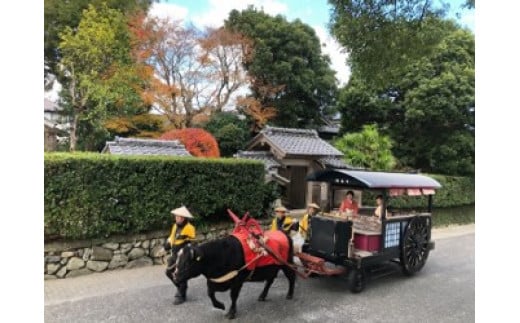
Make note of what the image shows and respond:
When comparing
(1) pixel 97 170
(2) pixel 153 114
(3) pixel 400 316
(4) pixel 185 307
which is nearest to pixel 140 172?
(1) pixel 97 170

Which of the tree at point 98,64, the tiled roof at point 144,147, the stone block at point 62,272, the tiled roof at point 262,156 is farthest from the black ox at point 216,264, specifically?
the tree at point 98,64

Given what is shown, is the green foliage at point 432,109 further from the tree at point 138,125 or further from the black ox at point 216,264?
the black ox at point 216,264

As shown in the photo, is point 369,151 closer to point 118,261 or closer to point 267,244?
point 267,244

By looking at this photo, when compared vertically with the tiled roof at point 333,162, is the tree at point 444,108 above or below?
above

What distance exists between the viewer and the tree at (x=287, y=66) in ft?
60.1

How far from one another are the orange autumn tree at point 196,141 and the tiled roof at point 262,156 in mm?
1168

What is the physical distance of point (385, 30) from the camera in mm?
7426

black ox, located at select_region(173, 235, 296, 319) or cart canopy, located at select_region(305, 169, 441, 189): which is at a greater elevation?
cart canopy, located at select_region(305, 169, 441, 189)

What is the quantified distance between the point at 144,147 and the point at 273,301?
27.9 ft

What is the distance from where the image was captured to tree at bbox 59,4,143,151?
Result: 11492mm

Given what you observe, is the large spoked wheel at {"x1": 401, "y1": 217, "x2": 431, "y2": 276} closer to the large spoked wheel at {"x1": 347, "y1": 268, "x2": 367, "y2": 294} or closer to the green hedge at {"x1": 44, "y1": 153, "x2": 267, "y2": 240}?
the large spoked wheel at {"x1": 347, "y1": 268, "x2": 367, "y2": 294}

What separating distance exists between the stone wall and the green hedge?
0.19m

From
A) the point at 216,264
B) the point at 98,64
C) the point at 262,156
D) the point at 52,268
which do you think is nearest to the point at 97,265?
the point at 52,268

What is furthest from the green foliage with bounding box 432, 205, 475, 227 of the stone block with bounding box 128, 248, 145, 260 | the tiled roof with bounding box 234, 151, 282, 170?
the stone block with bounding box 128, 248, 145, 260
